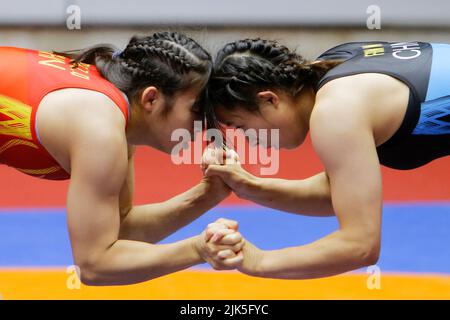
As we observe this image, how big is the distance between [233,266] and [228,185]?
2.09ft

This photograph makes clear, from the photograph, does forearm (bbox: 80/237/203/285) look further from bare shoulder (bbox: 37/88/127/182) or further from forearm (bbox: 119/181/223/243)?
forearm (bbox: 119/181/223/243)

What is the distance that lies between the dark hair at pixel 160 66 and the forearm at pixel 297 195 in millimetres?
693

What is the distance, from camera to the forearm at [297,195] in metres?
3.38

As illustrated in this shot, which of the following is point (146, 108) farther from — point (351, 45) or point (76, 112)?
point (351, 45)

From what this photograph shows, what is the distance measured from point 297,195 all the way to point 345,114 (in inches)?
34.0

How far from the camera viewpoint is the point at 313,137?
106 inches

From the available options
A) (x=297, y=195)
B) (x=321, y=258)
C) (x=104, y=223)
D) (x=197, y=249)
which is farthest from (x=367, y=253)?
(x=104, y=223)

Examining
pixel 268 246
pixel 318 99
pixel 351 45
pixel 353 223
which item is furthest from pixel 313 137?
pixel 268 246

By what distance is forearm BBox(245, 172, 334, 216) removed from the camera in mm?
3375

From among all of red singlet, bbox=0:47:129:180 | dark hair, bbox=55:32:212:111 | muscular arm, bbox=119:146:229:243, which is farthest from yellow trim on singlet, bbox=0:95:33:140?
muscular arm, bbox=119:146:229:243

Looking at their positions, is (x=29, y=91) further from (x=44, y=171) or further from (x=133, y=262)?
(x=133, y=262)

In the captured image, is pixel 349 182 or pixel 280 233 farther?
pixel 280 233

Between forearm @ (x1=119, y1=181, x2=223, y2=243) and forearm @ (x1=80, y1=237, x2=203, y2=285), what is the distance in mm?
565

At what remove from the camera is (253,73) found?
9.70 feet
